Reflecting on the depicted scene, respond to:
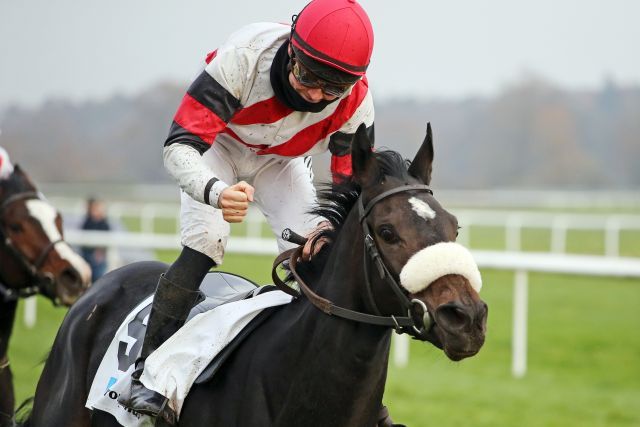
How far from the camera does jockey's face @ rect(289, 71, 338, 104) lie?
3.58 m

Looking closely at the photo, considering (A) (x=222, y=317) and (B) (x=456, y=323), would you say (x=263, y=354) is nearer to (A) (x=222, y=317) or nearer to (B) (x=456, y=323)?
(A) (x=222, y=317)

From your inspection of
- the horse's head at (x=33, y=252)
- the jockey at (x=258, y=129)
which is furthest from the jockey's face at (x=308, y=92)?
the horse's head at (x=33, y=252)

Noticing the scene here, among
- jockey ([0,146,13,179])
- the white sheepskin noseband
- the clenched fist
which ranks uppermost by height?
the clenched fist

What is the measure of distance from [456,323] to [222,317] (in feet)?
3.78

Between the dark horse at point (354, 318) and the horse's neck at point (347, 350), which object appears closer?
the dark horse at point (354, 318)

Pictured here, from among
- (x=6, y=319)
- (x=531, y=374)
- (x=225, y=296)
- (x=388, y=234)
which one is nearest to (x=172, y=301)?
(x=225, y=296)

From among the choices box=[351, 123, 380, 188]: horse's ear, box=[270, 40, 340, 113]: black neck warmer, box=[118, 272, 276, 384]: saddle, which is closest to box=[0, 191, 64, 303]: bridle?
box=[118, 272, 276, 384]: saddle

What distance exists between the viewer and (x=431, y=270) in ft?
9.54

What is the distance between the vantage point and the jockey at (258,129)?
3455 millimetres

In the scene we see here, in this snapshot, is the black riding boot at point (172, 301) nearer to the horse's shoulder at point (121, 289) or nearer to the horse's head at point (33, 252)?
the horse's shoulder at point (121, 289)

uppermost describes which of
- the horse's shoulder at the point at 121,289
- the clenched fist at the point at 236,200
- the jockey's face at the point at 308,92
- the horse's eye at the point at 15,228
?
the jockey's face at the point at 308,92

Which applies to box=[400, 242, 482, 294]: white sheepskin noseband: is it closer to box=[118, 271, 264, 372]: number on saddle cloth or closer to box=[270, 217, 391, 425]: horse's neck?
box=[270, 217, 391, 425]: horse's neck

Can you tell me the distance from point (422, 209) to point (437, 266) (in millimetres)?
245

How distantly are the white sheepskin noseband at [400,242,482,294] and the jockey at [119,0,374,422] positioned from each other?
630 millimetres
